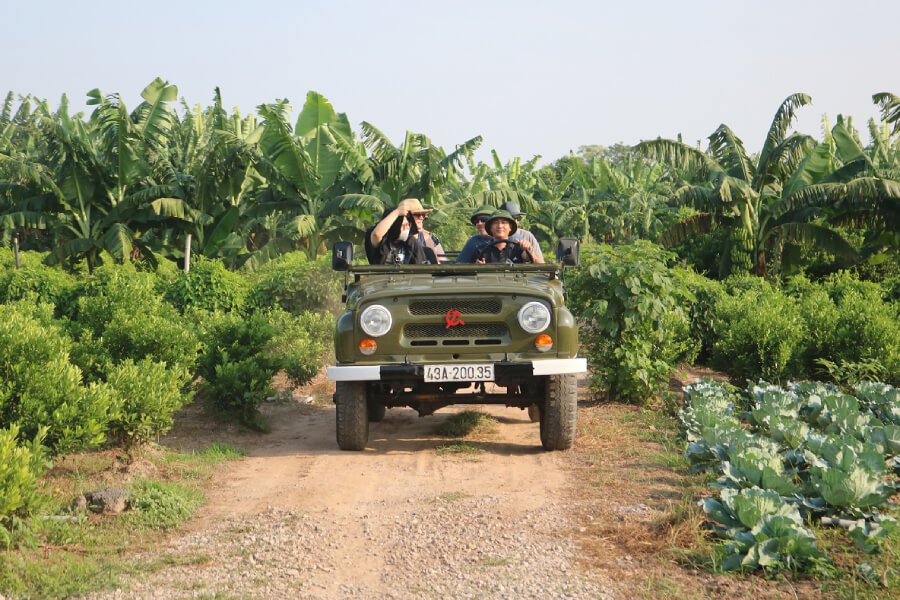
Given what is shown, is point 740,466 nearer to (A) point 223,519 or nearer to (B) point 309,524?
(B) point 309,524

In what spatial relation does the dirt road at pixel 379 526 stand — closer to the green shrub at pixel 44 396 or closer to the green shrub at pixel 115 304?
the green shrub at pixel 44 396

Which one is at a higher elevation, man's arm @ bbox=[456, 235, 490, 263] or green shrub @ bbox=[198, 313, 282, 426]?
man's arm @ bbox=[456, 235, 490, 263]

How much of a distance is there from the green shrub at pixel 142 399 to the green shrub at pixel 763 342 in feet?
21.0

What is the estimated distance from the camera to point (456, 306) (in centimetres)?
639

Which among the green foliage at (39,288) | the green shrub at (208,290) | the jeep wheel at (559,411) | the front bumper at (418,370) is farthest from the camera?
the green foliage at (39,288)

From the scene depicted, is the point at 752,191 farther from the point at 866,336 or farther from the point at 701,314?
the point at 866,336

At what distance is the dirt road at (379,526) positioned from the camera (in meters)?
Answer: 4.00

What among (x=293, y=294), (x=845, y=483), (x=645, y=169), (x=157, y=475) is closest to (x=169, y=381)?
(x=157, y=475)

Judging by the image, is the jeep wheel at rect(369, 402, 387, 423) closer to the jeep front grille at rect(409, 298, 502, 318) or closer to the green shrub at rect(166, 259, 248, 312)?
the jeep front grille at rect(409, 298, 502, 318)

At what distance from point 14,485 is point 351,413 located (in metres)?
2.90

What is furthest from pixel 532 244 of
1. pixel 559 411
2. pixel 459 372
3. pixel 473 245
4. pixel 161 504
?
pixel 161 504

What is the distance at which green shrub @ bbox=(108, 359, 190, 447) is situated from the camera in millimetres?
5820

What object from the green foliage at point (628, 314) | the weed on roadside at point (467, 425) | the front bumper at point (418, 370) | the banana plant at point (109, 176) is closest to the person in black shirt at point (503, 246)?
the green foliage at point (628, 314)

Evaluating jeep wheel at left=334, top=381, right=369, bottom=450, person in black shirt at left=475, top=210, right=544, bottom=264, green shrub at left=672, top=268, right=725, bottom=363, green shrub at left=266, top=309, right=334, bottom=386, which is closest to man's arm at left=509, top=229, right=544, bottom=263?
person in black shirt at left=475, top=210, right=544, bottom=264
